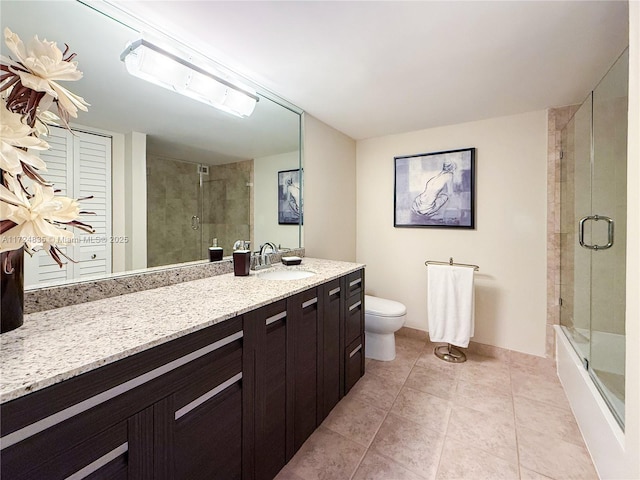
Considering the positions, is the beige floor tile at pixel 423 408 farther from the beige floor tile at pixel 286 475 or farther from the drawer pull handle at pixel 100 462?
the drawer pull handle at pixel 100 462

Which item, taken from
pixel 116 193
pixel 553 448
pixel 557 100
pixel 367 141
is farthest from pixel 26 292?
pixel 557 100

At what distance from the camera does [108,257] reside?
1.26 metres

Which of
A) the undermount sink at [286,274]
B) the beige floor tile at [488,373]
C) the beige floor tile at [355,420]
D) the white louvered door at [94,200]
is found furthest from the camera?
the beige floor tile at [488,373]

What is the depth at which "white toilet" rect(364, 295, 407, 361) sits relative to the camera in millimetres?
2287

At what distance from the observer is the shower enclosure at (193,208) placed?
148 cm

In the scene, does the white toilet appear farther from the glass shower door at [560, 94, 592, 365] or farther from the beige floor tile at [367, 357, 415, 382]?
the glass shower door at [560, 94, 592, 365]

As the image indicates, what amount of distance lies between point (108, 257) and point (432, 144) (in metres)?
2.70

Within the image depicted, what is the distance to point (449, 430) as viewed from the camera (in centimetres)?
161

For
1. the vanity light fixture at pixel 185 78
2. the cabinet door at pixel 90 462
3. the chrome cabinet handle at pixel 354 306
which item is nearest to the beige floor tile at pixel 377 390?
the chrome cabinet handle at pixel 354 306

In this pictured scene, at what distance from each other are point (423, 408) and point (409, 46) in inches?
83.7

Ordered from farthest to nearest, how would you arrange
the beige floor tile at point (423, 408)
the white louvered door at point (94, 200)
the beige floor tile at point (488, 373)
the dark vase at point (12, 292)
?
1. the beige floor tile at point (488, 373)
2. the beige floor tile at point (423, 408)
3. the white louvered door at point (94, 200)
4. the dark vase at point (12, 292)

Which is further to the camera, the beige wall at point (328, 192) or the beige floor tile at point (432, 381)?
the beige wall at point (328, 192)

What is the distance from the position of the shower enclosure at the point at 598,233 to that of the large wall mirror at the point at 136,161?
2.13 metres

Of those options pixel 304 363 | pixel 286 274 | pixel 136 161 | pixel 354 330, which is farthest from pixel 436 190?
pixel 136 161
